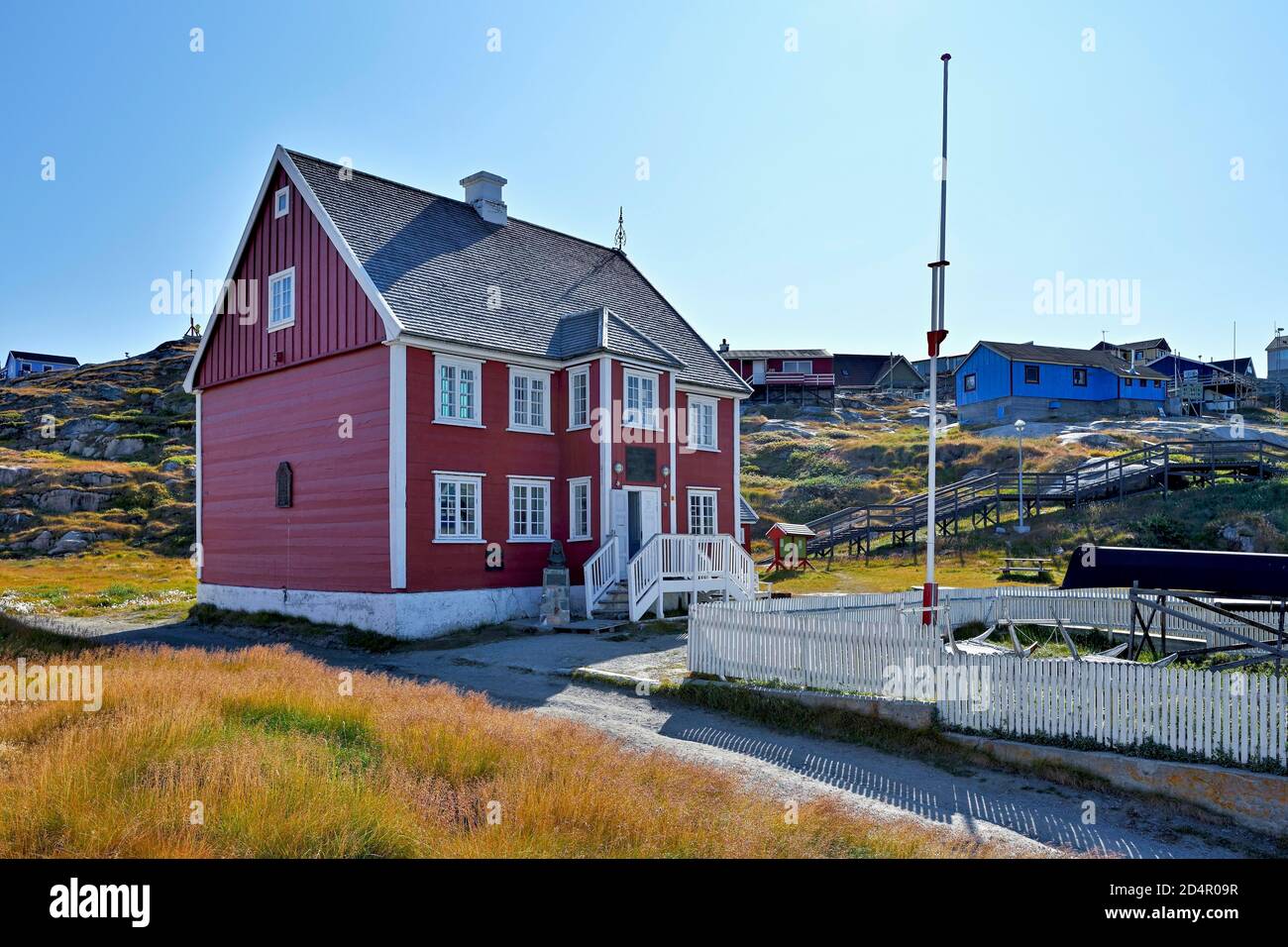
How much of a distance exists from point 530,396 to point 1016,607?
13005mm

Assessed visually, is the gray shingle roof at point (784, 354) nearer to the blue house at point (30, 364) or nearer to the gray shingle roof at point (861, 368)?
the gray shingle roof at point (861, 368)

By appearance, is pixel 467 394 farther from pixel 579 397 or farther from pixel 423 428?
pixel 579 397

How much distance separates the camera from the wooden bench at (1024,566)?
95.8ft

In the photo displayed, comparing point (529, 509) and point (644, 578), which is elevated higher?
point (529, 509)

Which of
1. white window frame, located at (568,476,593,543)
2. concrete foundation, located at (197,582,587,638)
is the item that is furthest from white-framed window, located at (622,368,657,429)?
concrete foundation, located at (197,582,587,638)

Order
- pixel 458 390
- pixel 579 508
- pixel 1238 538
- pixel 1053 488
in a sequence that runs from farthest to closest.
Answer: pixel 1053 488 → pixel 1238 538 → pixel 579 508 → pixel 458 390

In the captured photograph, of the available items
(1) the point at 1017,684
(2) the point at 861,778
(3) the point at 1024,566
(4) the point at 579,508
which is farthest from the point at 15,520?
(1) the point at 1017,684

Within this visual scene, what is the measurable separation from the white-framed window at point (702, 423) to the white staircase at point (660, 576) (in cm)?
386

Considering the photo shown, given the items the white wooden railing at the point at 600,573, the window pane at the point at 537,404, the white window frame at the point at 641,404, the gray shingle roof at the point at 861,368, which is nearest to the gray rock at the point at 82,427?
the window pane at the point at 537,404

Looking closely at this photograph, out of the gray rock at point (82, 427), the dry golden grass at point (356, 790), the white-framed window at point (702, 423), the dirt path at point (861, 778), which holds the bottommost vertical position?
the dirt path at point (861, 778)

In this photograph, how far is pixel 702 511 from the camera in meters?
27.2

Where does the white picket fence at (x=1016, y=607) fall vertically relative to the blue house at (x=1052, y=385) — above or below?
below

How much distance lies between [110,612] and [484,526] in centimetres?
1327
